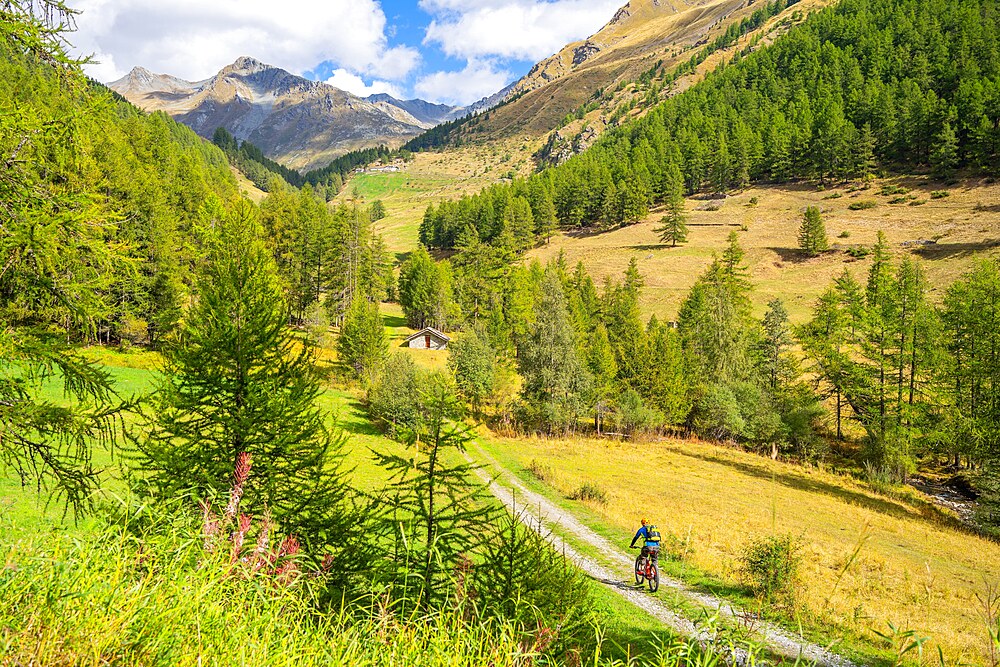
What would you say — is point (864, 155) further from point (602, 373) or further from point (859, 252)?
Answer: point (602, 373)

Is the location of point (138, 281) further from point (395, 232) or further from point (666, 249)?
point (395, 232)

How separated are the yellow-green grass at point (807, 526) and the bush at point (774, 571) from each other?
0.46 m

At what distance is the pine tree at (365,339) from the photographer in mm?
39156

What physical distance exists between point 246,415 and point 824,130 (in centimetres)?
12602

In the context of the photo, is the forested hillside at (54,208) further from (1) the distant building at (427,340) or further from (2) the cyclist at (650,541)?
(1) the distant building at (427,340)

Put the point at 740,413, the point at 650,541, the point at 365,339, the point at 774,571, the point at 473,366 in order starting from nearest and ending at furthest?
the point at 774,571 → the point at 650,541 → the point at 365,339 → the point at 473,366 → the point at 740,413

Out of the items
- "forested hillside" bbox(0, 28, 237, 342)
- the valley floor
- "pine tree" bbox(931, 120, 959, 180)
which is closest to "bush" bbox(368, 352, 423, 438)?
the valley floor

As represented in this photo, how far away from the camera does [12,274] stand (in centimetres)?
585

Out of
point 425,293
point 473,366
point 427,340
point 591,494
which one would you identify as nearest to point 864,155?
point 425,293

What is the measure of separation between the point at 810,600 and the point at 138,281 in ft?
57.4

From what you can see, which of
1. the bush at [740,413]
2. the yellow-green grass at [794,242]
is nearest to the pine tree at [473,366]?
the bush at [740,413]

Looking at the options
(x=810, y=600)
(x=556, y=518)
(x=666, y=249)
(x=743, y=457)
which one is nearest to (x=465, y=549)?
(x=810, y=600)

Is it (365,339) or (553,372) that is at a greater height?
(365,339)

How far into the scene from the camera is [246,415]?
7188 mm
